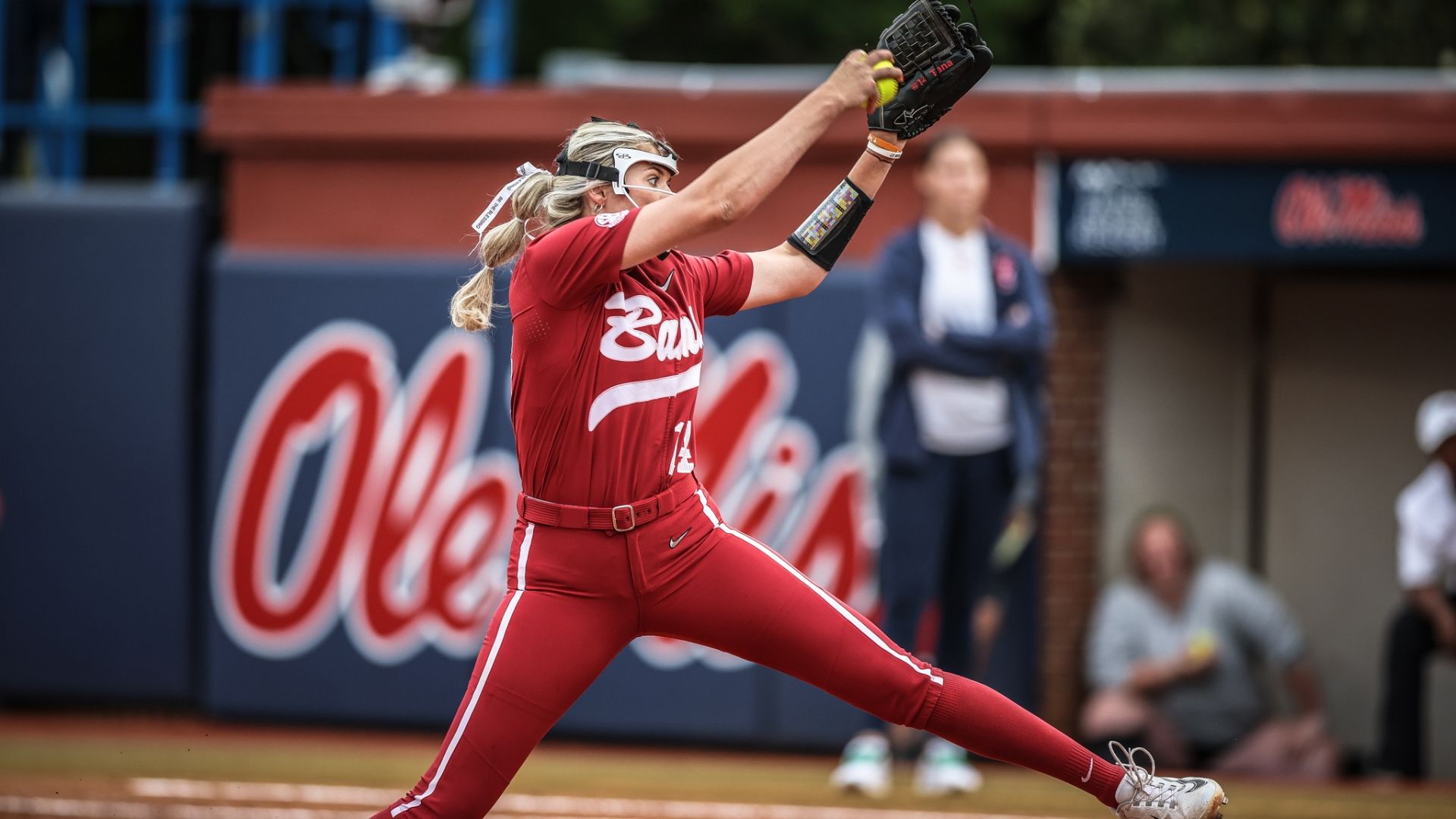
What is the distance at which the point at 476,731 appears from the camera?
3.85 metres

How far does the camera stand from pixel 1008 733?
13.5 ft

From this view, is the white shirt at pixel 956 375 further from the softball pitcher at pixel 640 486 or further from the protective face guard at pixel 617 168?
the protective face guard at pixel 617 168

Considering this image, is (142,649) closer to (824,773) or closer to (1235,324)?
(824,773)

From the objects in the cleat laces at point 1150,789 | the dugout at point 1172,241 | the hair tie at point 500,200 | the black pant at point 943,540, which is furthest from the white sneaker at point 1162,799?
the dugout at point 1172,241

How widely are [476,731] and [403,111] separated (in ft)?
16.0

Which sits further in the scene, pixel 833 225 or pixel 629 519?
pixel 833 225

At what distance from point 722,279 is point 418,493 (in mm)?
4154

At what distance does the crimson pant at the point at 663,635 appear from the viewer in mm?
3857

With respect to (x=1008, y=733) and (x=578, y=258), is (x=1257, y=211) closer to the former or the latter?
(x=1008, y=733)

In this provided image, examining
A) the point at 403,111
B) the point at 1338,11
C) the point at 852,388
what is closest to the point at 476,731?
the point at 852,388

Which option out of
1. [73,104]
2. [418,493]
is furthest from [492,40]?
[418,493]

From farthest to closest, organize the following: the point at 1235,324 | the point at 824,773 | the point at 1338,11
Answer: the point at 1338,11 < the point at 1235,324 < the point at 824,773

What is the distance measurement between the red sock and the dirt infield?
6.08 ft

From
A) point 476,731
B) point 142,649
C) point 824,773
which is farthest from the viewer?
point 142,649
